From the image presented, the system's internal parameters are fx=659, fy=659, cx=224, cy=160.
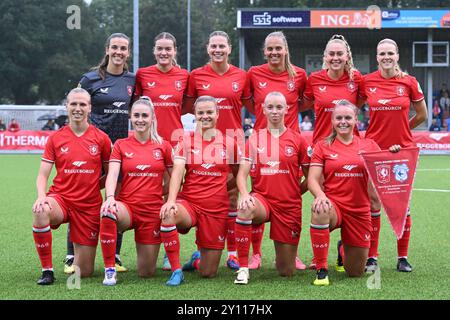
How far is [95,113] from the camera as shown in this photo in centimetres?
596

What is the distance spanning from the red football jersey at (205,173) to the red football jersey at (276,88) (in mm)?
669

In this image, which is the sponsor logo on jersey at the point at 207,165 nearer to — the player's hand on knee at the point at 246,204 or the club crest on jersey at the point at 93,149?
the player's hand on knee at the point at 246,204

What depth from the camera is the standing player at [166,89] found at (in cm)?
601

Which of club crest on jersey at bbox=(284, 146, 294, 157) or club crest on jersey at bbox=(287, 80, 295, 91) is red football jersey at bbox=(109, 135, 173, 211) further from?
club crest on jersey at bbox=(287, 80, 295, 91)

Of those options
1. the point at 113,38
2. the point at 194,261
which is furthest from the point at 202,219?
the point at 113,38

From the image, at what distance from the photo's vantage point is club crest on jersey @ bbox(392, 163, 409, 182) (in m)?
5.39

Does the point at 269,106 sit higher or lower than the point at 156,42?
lower

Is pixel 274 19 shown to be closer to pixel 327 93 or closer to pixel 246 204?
pixel 327 93

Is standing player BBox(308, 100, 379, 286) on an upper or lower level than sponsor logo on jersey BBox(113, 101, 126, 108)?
lower

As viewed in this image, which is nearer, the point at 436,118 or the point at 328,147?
the point at 328,147

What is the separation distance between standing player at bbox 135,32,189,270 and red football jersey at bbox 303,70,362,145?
121 cm

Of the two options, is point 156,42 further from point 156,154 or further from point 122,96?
point 156,154

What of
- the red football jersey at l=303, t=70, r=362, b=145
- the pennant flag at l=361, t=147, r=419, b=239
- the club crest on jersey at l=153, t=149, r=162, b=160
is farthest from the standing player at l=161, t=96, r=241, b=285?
the pennant flag at l=361, t=147, r=419, b=239

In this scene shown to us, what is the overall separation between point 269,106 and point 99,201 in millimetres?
1606
